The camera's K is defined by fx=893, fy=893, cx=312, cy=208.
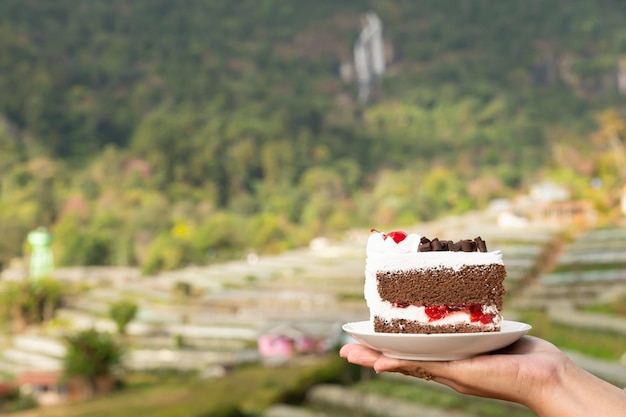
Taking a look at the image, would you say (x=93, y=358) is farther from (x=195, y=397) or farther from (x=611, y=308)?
(x=611, y=308)

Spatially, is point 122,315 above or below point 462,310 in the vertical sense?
below

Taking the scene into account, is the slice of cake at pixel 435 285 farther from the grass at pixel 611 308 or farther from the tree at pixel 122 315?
the tree at pixel 122 315

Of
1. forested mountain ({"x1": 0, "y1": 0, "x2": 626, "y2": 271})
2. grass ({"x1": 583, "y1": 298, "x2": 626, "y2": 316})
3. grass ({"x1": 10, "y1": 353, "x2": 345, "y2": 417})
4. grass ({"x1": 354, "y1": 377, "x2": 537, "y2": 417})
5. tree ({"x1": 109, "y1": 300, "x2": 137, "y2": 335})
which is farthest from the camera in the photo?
forested mountain ({"x1": 0, "y1": 0, "x2": 626, "y2": 271})

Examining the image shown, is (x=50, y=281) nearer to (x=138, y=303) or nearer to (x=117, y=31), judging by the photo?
(x=138, y=303)

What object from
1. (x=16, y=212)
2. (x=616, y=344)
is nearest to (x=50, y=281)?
(x=16, y=212)

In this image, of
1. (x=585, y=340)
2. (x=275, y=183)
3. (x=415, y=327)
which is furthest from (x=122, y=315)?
(x=275, y=183)

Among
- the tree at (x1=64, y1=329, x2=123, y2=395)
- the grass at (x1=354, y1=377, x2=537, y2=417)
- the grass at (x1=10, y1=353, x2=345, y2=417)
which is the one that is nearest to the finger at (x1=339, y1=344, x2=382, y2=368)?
the grass at (x1=354, y1=377, x2=537, y2=417)

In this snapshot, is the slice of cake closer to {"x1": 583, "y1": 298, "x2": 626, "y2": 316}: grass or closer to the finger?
the finger
